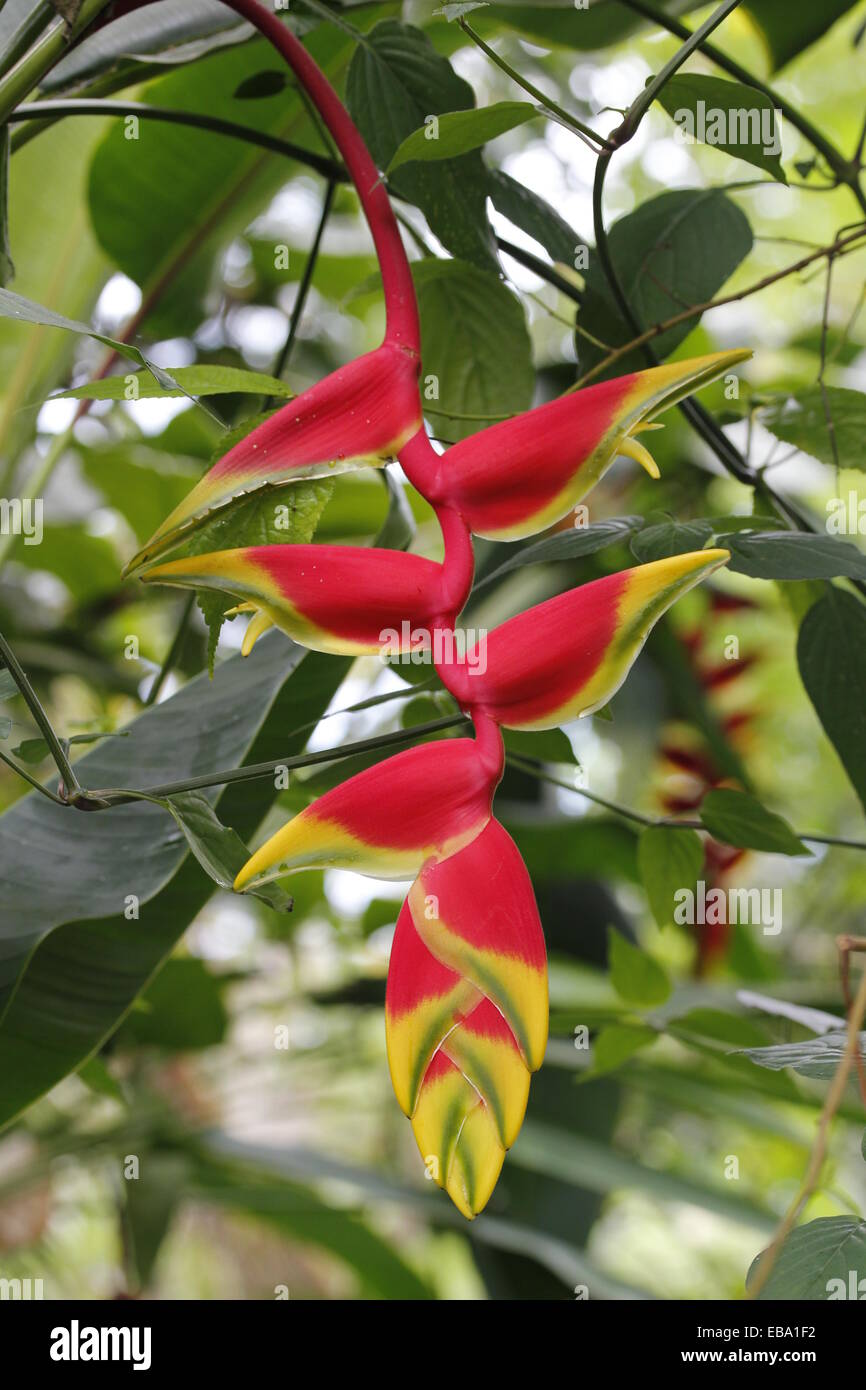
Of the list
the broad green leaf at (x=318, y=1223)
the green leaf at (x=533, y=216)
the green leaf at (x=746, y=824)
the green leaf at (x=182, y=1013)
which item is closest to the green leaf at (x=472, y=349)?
the green leaf at (x=533, y=216)

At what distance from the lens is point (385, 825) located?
18 centimetres

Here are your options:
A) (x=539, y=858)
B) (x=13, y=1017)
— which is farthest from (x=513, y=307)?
(x=539, y=858)

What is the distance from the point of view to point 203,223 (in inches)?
20.9

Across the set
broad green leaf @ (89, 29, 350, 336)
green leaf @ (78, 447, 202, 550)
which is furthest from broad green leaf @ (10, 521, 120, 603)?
broad green leaf @ (89, 29, 350, 336)

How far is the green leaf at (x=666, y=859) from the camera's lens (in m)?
0.35

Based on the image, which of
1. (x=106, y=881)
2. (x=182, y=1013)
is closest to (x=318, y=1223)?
(x=182, y=1013)

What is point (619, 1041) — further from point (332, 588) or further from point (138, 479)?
point (138, 479)

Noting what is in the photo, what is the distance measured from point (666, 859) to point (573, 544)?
0.42 ft

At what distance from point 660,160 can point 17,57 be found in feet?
4.88

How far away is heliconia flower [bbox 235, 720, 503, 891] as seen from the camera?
175 mm

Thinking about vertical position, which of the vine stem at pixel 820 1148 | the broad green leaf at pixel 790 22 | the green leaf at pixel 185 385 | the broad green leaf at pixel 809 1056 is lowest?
the vine stem at pixel 820 1148

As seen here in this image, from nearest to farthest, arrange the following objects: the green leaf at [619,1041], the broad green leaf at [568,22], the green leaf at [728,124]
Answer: the green leaf at [728,124]
the green leaf at [619,1041]
the broad green leaf at [568,22]

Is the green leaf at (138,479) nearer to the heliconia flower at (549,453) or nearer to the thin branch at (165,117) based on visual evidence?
the thin branch at (165,117)
